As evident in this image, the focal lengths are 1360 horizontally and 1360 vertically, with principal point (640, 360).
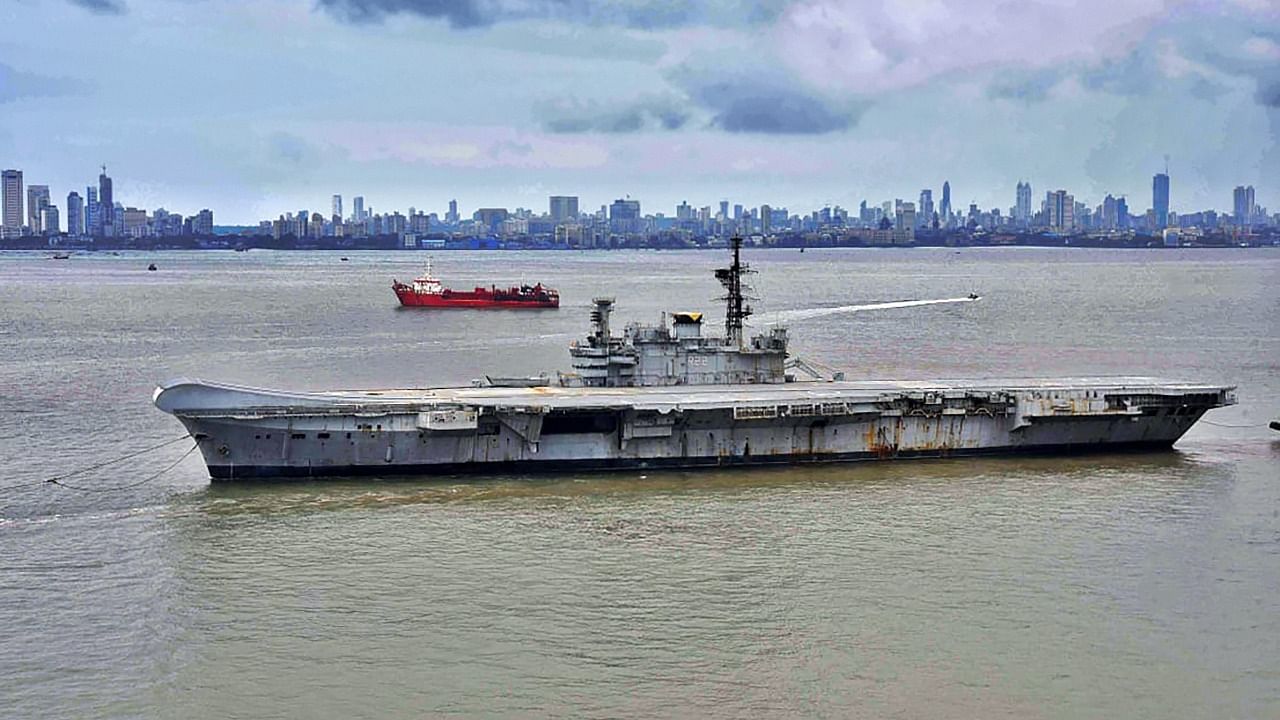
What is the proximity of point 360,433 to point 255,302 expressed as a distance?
233 ft

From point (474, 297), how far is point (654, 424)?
2402 inches

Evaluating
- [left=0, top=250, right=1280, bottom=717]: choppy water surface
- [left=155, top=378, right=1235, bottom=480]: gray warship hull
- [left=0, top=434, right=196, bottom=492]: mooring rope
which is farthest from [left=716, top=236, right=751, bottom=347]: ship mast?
[left=0, top=434, right=196, bottom=492]: mooring rope

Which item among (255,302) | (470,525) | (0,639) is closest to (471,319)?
(255,302)

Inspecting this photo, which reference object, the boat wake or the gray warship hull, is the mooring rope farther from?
the boat wake

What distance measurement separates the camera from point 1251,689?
61.1ft

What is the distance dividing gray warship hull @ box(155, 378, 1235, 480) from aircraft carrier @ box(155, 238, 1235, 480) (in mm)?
34

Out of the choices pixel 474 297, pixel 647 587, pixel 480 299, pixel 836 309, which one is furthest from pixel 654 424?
pixel 474 297

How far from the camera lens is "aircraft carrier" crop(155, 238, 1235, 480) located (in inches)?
1172

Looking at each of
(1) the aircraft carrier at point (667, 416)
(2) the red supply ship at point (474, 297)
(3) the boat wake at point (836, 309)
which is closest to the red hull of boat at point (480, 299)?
(2) the red supply ship at point (474, 297)

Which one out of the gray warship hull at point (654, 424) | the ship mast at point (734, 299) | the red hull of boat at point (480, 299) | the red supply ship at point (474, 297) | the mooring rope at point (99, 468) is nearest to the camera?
the mooring rope at point (99, 468)

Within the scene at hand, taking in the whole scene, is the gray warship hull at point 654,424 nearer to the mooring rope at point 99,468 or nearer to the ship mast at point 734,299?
the ship mast at point 734,299

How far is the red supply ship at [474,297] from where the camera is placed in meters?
89.8

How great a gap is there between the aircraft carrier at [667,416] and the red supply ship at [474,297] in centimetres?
5385

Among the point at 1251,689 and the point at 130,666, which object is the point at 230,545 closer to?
the point at 130,666
